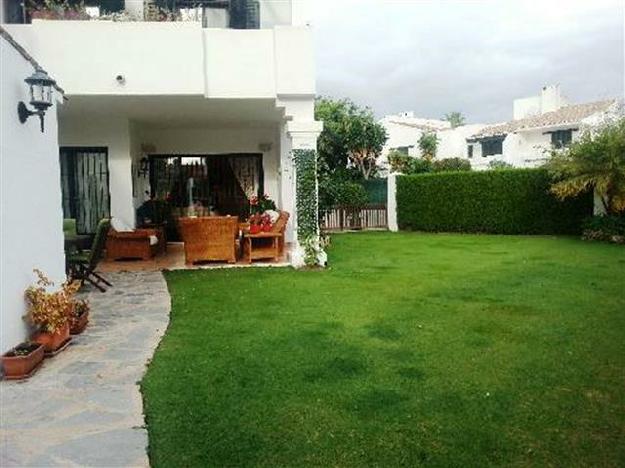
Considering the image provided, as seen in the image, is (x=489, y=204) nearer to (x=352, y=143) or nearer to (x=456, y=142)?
(x=352, y=143)

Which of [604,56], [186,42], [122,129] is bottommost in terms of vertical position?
[122,129]

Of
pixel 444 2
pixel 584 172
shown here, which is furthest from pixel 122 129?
pixel 584 172

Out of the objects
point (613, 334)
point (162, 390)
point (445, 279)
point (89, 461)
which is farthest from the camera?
point (445, 279)

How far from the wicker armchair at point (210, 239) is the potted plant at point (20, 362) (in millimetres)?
5724

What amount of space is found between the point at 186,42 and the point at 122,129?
14.2 ft

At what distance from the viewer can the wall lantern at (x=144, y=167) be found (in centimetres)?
1485

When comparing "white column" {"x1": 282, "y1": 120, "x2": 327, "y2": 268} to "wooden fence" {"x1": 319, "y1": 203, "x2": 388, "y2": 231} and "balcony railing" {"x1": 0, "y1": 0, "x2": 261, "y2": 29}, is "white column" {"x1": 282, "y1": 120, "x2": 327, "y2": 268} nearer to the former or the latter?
"balcony railing" {"x1": 0, "y1": 0, "x2": 261, "y2": 29}

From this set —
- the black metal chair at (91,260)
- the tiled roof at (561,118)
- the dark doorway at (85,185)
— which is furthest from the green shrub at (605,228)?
the tiled roof at (561,118)

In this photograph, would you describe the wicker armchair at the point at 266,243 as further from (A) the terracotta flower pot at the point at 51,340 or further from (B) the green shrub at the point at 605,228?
(B) the green shrub at the point at 605,228

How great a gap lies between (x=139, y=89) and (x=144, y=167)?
19.5ft

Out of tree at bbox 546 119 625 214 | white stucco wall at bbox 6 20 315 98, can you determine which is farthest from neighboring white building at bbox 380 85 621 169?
white stucco wall at bbox 6 20 315 98

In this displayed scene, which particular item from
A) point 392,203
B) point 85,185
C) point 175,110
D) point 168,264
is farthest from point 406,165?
point 168,264

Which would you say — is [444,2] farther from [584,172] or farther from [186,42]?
[186,42]

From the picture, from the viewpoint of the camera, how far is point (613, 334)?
5.82m
